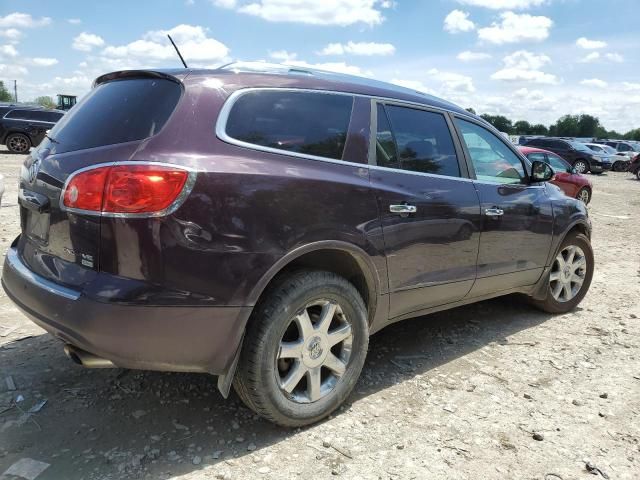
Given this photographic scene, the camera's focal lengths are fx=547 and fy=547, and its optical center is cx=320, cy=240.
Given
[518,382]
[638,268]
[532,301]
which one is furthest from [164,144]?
[638,268]

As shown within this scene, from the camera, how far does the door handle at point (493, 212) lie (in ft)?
12.3

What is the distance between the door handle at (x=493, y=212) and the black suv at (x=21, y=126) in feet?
59.4

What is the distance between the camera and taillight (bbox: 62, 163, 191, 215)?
88.4 inches

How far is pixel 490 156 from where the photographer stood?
407 cm

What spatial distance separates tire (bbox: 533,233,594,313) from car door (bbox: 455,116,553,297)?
39cm

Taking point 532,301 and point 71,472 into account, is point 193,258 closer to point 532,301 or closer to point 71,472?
point 71,472

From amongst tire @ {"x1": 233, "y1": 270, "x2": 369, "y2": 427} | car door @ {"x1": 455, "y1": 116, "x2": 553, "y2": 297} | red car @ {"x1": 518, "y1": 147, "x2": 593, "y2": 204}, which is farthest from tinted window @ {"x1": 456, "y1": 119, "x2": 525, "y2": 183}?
red car @ {"x1": 518, "y1": 147, "x2": 593, "y2": 204}

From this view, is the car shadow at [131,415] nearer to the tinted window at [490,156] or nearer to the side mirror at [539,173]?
the tinted window at [490,156]

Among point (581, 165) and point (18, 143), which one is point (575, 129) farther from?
point (18, 143)

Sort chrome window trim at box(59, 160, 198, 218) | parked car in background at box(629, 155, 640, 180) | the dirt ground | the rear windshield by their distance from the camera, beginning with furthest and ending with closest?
parked car in background at box(629, 155, 640, 180) → the dirt ground → the rear windshield → chrome window trim at box(59, 160, 198, 218)

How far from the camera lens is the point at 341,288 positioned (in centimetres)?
286

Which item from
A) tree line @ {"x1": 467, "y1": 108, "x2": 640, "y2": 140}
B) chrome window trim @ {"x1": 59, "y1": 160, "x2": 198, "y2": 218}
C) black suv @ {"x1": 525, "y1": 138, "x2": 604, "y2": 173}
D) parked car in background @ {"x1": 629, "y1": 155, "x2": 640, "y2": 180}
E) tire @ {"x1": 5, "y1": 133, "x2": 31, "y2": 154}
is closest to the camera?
chrome window trim @ {"x1": 59, "y1": 160, "x2": 198, "y2": 218}

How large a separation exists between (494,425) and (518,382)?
640 mm

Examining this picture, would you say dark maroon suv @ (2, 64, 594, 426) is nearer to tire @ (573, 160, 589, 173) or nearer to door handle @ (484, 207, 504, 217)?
door handle @ (484, 207, 504, 217)
